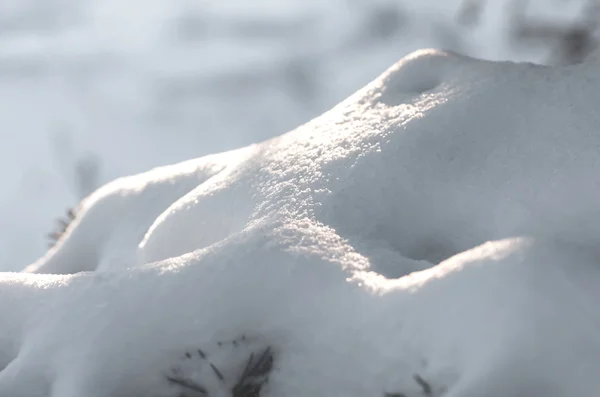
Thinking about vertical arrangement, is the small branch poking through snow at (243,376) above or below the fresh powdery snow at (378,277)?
below

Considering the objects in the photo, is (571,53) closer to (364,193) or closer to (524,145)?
(524,145)

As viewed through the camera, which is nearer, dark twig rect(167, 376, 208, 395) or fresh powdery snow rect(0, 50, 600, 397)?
fresh powdery snow rect(0, 50, 600, 397)

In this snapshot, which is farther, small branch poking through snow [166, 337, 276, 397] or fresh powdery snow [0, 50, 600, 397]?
small branch poking through snow [166, 337, 276, 397]

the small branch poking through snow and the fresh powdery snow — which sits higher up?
the fresh powdery snow

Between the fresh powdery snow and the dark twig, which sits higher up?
the fresh powdery snow

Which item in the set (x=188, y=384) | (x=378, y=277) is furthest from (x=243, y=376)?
(x=378, y=277)

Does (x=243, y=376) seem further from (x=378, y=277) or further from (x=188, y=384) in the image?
(x=378, y=277)

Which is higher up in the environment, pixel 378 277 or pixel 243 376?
pixel 378 277

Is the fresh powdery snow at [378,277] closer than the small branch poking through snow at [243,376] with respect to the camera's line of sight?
Yes
